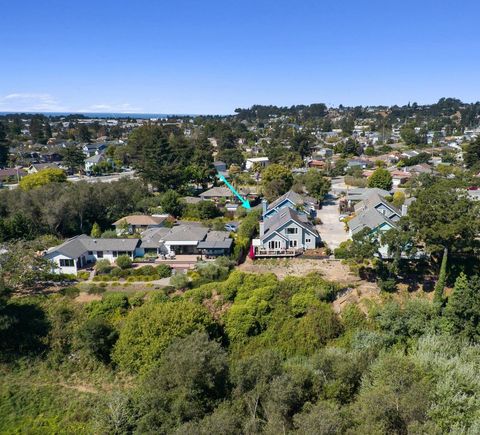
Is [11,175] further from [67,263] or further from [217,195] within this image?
[67,263]

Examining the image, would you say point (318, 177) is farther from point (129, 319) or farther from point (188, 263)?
point (129, 319)

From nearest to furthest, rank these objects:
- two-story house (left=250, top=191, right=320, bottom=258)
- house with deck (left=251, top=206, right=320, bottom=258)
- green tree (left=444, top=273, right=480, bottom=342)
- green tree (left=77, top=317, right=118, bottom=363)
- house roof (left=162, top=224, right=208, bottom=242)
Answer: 1. green tree (left=444, top=273, right=480, bottom=342)
2. green tree (left=77, top=317, right=118, bottom=363)
3. two-story house (left=250, top=191, right=320, bottom=258)
4. house with deck (left=251, top=206, right=320, bottom=258)
5. house roof (left=162, top=224, right=208, bottom=242)

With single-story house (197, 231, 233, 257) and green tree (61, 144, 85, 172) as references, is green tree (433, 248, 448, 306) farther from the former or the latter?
green tree (61, 144, 85, 172)

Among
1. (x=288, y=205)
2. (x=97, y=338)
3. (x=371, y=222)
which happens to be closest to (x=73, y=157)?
(x=288, y=205)

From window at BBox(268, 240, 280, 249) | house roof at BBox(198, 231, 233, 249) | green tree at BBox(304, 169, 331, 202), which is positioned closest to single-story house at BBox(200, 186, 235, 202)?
green tree at BBox(304, 169, 331, 202)

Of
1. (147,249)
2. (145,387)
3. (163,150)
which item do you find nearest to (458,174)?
(163,150)
